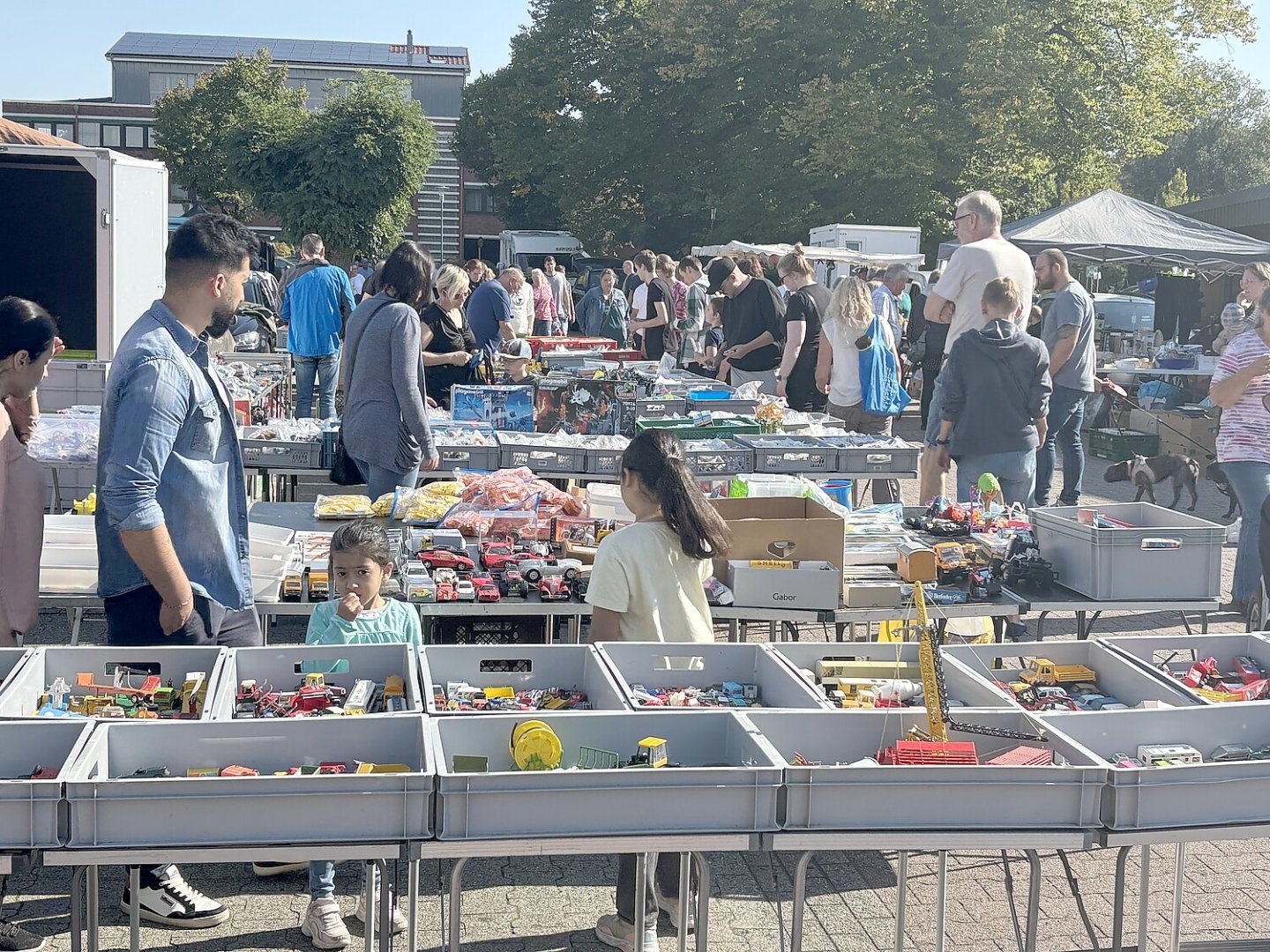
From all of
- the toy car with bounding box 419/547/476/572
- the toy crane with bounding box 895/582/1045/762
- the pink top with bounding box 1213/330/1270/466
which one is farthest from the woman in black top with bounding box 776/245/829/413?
the toy crane with bounding box 895/582/1045/762

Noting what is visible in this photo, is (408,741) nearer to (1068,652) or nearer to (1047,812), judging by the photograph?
(1047,812)

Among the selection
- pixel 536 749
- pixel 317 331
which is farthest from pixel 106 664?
pixel 317 331

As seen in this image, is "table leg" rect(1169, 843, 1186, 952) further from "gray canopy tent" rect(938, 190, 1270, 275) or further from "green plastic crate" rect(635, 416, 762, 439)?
"gray canopy tent" rect(938, 190, 1270, 275)

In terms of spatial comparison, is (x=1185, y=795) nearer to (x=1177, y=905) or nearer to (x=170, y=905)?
(x=1177, y=905)

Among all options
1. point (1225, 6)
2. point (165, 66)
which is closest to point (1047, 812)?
point (1225, 6)

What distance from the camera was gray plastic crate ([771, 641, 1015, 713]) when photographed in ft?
12.0

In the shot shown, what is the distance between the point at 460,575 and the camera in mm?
5492

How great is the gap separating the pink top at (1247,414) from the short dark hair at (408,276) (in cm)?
395

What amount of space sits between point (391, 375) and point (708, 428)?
2.44 m

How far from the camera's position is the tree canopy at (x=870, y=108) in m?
30.7

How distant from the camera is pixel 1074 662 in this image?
4.01m

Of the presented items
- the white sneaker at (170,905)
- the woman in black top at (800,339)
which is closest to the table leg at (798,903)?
the white sneaker at (170,905)

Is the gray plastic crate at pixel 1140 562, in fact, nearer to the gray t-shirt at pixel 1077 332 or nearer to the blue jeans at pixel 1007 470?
the blue jeans at pixel 1007 470

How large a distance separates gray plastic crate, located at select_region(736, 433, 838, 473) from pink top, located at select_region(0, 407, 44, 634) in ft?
14.7
